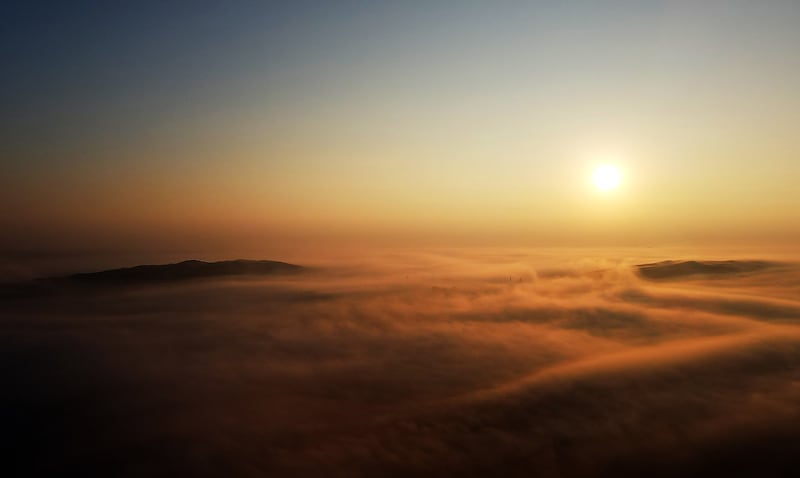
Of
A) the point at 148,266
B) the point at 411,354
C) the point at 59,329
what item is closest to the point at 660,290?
the point at 411,354

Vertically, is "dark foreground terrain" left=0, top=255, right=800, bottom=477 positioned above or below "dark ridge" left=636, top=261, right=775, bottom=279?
below

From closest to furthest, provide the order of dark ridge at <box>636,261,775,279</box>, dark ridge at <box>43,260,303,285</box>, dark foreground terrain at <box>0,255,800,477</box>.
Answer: dark foreground terrain at <box>0,255,800,477</box>, dark ridge at <box>636,261,775,279</box>, dark ridge at <box>43,260,303,285</box>

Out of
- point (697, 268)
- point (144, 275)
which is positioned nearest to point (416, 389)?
point (697, 268)

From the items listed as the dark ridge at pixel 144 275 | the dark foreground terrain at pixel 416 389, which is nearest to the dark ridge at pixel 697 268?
the dark foreground terrain at pixel 416 389

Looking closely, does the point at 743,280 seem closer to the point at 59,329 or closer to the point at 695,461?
the point at 695,461

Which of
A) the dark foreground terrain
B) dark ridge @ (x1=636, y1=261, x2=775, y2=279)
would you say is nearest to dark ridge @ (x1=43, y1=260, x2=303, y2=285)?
the dark foreground terrain

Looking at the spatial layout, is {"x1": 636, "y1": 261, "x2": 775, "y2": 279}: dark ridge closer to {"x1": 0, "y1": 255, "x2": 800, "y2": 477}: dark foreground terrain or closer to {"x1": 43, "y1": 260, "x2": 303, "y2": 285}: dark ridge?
{"x1": 0, "y1": 255, "x2": 800, "y2": 477}: dark foreground terrain

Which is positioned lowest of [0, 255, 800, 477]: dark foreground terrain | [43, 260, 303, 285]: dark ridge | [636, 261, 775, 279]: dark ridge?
[0, 255, 800, 477]: dark foreground terrain

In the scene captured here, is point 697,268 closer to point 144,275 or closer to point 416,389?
point 416,389
